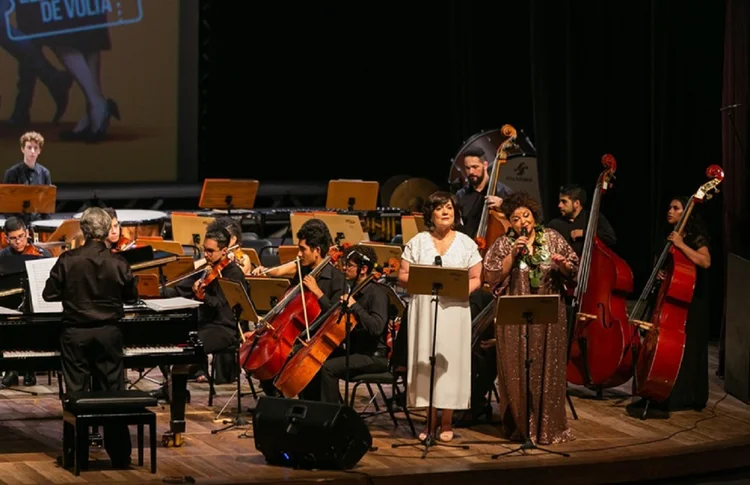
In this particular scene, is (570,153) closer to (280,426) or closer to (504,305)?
(504,305)

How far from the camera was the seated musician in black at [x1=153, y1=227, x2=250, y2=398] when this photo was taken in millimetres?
8375

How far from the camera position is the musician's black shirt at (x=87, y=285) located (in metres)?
6.93

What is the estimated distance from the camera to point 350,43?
56.6ft

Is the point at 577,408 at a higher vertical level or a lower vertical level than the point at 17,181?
lower

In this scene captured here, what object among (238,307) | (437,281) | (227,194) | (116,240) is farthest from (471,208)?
(227,194)

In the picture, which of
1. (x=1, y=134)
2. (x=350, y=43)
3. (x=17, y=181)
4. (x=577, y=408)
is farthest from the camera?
(x=350, y=43)

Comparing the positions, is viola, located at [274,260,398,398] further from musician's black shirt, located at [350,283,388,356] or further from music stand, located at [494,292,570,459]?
music stand, located at [494,292,570,459]

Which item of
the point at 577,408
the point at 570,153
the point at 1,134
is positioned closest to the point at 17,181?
the point at 1,134

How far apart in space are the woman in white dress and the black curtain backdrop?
3.82 metres

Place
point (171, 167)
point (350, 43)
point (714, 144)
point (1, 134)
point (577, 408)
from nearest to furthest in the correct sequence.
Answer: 1. point (577, 408)
2. point (714, 144)
3. point (1, 134)
4. point (171, 167)
5. point (350, 43)

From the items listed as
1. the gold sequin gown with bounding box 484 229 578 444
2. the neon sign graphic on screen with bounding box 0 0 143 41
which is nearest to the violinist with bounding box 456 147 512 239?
the gold sequin gown with bounding box 484 229 578 444

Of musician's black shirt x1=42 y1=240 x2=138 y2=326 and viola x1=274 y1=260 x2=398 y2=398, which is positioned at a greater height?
musician's black shirt x1=42 y1=240 x2=138 y2=326

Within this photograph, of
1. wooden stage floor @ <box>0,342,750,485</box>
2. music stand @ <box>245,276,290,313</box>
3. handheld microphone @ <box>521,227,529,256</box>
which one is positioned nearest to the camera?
wooden stage floor @ <box>0,342,750,485</box>

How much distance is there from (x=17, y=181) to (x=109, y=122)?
339 cm
